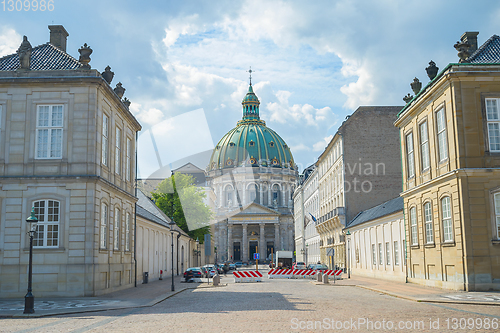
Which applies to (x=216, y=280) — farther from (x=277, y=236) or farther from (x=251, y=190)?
(x=251, y=190)

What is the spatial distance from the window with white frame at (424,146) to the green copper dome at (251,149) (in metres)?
118

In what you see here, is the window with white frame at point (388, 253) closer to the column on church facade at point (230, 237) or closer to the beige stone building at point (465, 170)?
the beige stone building at point (465, 170)

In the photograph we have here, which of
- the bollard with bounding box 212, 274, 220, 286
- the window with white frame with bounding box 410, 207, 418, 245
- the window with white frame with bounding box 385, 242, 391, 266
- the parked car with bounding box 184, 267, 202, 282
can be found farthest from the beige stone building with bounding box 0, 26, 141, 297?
the window with white frame with bounding box 385, 242, 391, 266

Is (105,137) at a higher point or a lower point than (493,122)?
higher

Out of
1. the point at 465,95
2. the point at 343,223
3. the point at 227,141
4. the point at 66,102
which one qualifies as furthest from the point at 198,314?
the point at 227,141

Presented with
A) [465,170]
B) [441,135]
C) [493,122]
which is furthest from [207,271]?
[493,122]

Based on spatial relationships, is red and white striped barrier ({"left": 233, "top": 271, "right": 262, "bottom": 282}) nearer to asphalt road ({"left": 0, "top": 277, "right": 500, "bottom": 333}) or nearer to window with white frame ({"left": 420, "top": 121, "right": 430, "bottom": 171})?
window with white frame ({"left": 420, "top": 121, "right": 430, "bottom": 171})

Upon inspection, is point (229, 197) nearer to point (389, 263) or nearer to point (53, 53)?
point (389, 263)

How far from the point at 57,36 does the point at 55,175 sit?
9.56 meters

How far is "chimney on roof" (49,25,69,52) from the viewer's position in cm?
2867

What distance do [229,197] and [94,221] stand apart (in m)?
121

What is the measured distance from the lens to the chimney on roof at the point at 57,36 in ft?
94.1

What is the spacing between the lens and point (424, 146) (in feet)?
86.3

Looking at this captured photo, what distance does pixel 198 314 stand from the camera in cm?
1538
